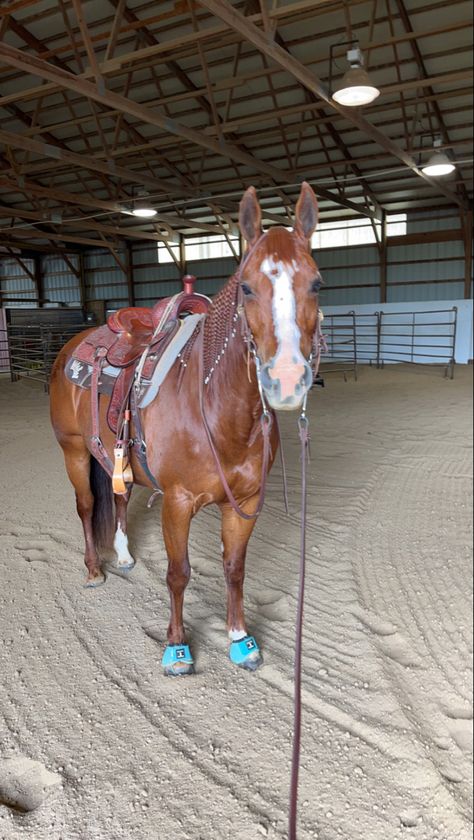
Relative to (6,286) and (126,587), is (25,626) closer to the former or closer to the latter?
(126,587)

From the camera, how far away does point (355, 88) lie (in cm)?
518

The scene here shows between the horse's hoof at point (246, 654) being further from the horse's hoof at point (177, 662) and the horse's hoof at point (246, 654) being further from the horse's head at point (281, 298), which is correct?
the horse's head at point (281, 298)

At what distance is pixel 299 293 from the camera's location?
3.95ft

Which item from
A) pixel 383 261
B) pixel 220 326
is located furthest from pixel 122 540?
pixel 383 261

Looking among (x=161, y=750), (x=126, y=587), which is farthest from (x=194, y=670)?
(x=126, y=587)

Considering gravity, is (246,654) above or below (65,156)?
below

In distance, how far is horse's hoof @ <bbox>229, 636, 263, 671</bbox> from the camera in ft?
6.45

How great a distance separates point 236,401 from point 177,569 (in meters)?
0.79

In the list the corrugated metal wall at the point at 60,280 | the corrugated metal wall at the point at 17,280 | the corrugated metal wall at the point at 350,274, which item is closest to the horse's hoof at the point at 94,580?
the corrugated metal wall at the point at 350,274

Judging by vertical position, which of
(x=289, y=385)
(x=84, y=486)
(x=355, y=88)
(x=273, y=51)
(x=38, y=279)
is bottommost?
(x=84, y=486)

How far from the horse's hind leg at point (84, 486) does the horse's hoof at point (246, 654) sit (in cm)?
99

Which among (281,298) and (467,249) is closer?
(281,298)

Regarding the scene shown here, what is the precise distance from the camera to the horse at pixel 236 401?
1183 mm

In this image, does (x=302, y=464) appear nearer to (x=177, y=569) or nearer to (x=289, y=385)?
(x=289, y=385)
